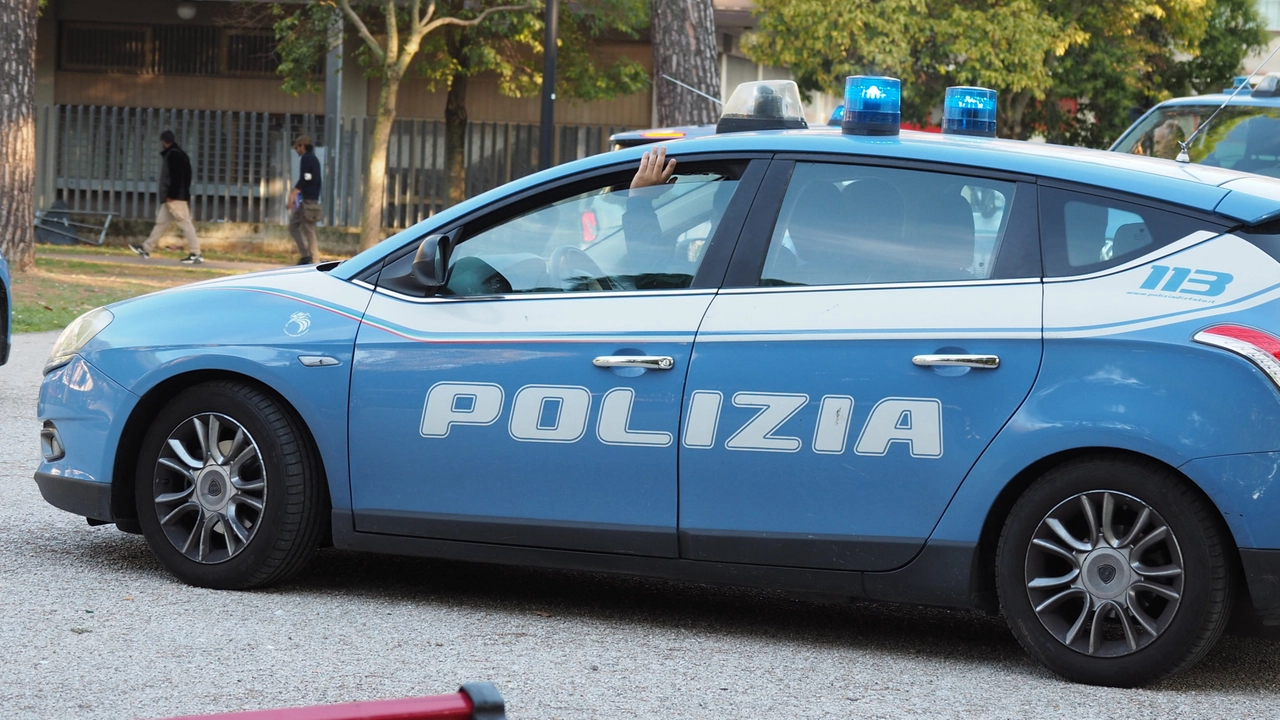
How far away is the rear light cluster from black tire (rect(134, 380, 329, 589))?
109 inches

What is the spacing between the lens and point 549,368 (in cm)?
488

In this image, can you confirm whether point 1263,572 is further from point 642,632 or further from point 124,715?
point 124,715

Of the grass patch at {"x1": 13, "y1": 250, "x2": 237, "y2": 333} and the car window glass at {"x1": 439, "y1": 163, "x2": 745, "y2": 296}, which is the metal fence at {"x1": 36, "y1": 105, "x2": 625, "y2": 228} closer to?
the grass patch at {"x1": 13, "y1": 250, "x2": 237, "y2": 333}

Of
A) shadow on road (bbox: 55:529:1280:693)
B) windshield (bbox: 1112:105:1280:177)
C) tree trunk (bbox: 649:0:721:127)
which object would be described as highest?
tree trunk (bbox: 649:0:721:127)

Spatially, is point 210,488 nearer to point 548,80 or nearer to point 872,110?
point 872,110

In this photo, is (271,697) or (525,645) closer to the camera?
(271,697)

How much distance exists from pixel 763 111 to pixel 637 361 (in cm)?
127

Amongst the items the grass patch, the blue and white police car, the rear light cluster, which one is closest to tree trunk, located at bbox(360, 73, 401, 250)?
the grass patch

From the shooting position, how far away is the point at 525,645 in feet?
15.7

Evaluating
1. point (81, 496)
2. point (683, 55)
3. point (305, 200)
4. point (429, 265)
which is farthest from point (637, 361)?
point (305, 200)

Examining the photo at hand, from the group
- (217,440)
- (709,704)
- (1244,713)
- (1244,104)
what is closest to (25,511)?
(217,440)

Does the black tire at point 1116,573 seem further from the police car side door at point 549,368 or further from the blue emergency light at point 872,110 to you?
the blue emergency light at point 872,110

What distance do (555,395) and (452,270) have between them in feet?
2.06

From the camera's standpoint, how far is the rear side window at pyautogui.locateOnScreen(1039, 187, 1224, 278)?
4430 millimetres
